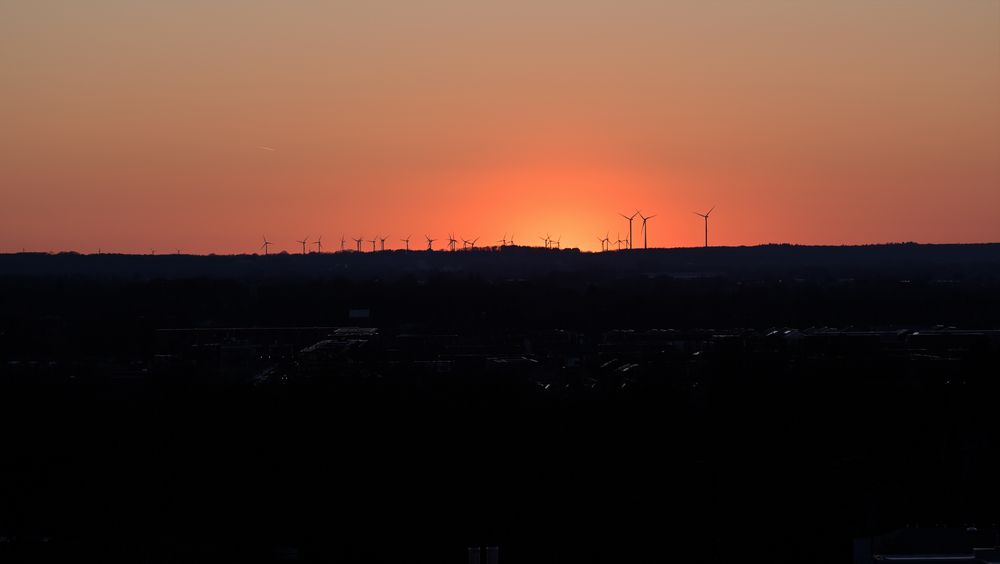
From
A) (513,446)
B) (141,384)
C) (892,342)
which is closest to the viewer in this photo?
(513,446)

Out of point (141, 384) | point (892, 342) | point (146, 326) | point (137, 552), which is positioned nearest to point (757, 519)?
point (137, 552)

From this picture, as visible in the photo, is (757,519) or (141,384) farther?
(141,384)

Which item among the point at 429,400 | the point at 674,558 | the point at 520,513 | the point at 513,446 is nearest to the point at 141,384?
the point at 429,400

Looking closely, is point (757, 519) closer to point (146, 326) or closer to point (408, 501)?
point (408, 501)

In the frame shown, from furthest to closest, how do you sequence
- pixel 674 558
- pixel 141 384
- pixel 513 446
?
1. pixel 141 384
2. pixel 513 446
3. pixel 674 558

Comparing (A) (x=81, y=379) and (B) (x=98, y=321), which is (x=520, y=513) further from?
(B) (x=98, y=321)

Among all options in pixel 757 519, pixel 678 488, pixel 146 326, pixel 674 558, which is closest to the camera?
pixel 674 558

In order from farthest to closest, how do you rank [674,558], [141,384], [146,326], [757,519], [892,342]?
[146,326] → [892,342] → [141,384] → [757,519] → [674,558]

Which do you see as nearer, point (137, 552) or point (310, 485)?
point (137, 552)
